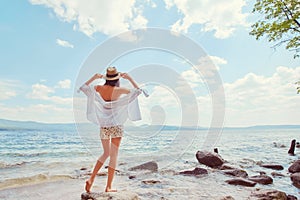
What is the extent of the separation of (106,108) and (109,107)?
6 cm

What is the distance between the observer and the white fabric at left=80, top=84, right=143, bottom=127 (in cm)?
384

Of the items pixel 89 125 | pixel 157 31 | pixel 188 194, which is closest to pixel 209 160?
pixel 188 194

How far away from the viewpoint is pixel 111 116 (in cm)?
384

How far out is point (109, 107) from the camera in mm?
3863

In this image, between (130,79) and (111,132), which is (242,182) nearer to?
(111,132)

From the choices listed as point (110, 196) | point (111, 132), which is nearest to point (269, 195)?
point (110, 196)

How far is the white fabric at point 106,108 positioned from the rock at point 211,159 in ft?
22.5

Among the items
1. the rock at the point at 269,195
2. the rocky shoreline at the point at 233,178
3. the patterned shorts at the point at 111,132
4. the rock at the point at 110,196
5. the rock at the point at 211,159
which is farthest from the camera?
the rock at the point at 211,159

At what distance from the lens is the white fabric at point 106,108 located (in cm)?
384

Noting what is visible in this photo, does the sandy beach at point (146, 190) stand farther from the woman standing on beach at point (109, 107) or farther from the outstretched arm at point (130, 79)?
the outstretched arm at point (130, 79)

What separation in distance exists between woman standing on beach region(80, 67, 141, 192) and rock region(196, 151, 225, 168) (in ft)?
22.0

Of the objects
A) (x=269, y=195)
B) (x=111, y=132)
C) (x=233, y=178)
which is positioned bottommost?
(x=233, y=178)

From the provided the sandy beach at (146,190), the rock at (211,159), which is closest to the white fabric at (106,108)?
the sandy beach at (146,190)

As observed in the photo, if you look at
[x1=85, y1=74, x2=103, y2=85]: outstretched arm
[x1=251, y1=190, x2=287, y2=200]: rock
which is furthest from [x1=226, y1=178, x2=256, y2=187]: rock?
[x1=85, y1=74, x2=103, y2=85]: outstretched arm
